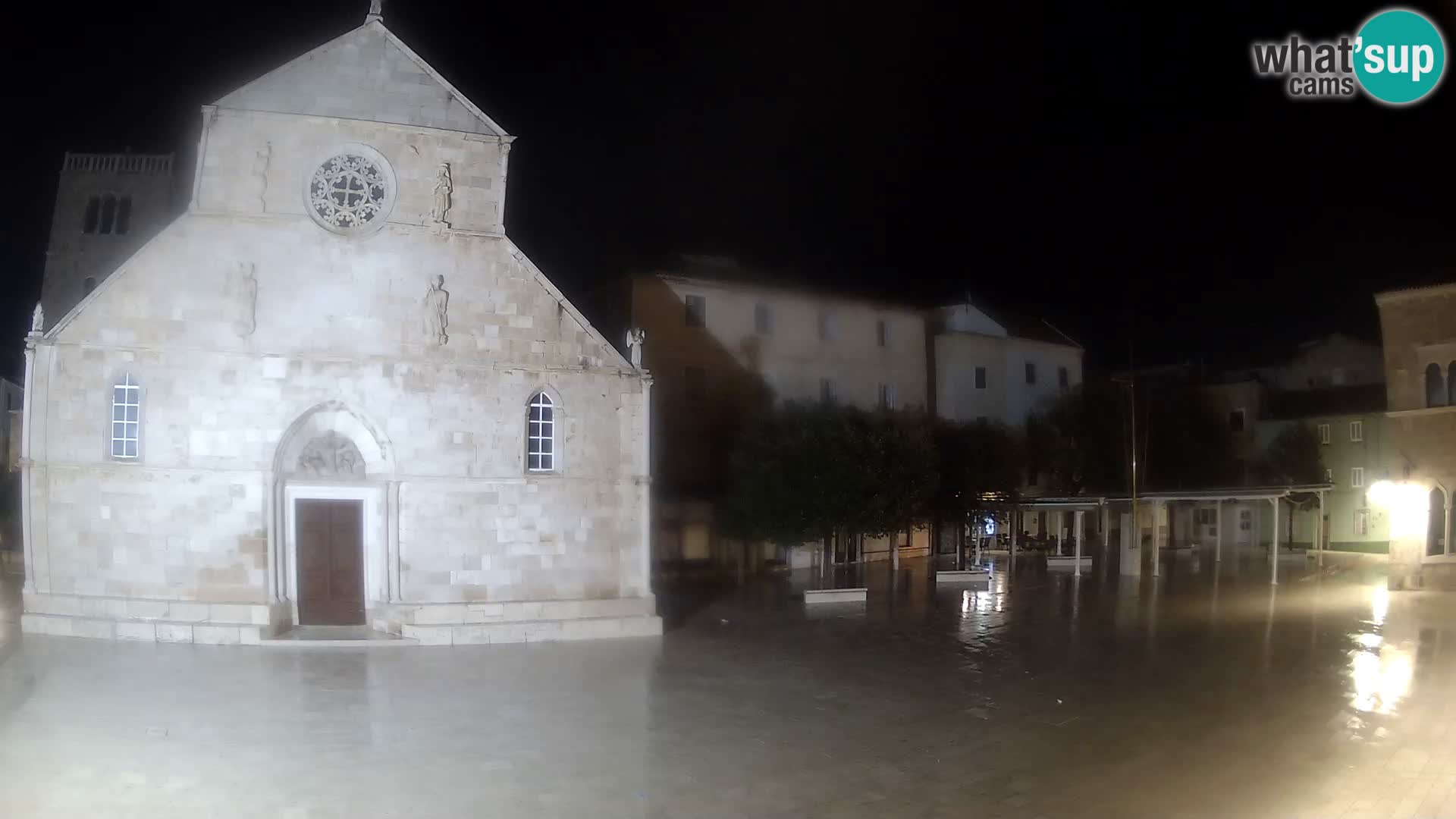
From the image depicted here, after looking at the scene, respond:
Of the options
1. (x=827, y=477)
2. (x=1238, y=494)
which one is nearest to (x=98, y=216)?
(x=827, y=477)

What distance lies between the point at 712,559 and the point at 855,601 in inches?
376

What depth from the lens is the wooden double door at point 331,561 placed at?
1969 centimetres

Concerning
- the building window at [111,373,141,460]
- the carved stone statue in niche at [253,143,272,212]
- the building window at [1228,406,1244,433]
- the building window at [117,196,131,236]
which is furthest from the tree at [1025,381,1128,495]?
the building window at [111,373,141,460]

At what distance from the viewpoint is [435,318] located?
1983 centimetres

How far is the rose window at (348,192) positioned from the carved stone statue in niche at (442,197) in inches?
37.4

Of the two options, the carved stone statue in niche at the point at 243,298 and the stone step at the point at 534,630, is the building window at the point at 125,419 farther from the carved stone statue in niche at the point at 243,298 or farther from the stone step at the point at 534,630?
the stone step at the point at 534,630

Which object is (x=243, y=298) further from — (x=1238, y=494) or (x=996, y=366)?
(x=996, y=366)

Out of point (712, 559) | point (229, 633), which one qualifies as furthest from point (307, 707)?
point (712, 559)

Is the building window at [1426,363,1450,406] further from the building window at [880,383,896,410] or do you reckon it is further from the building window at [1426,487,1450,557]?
the building window at [880,383,896,410]

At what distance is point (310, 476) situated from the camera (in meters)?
19.6

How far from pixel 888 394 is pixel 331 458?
2743 cm

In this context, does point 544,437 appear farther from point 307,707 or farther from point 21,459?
point 21,459

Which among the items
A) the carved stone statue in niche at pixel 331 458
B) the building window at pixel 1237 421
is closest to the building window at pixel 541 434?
the carved stone statue in niche at pixel 331 458

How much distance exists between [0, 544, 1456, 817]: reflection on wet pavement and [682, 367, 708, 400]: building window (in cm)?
1620
